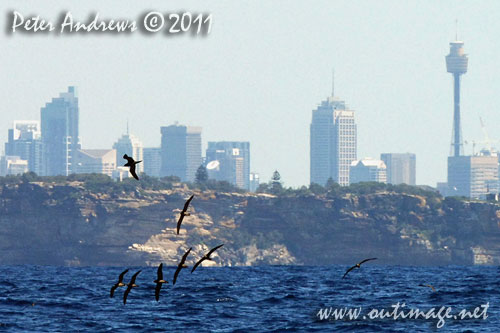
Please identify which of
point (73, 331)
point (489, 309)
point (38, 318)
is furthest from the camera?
point (489, 309)

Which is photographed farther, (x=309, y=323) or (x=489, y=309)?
(x=489, y=309)

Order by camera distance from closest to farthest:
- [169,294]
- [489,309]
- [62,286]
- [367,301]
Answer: [489,309] → [367,301] → [169,294] → [62,286]

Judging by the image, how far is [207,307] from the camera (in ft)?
229

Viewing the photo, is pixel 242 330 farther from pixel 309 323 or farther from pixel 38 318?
pixel 38 318

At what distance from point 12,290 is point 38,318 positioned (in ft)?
75.4

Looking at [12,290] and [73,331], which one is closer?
[73,331]

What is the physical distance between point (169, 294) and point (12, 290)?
1270 centimetres

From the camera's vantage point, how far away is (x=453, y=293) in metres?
82.6

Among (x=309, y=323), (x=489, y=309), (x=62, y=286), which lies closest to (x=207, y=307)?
(x=309, y=323)

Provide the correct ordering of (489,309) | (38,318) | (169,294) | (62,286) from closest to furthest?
(38,318)
(489,309)
(169,294)
(62,286)

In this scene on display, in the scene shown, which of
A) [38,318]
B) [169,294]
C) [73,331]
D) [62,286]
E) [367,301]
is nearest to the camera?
[73,331]

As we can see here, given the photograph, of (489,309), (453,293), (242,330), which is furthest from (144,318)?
(453,293)

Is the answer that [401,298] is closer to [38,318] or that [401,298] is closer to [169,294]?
[169,294]

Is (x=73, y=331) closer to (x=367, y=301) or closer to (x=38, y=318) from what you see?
(x=38, y=318)
